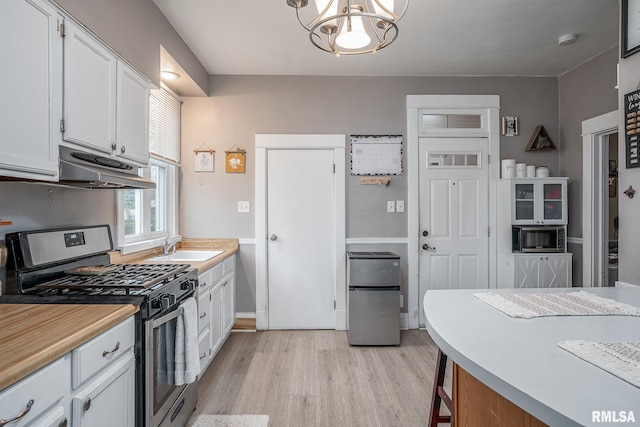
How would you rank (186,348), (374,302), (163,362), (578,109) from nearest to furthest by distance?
(163,362)
(186,348)
(374,302)
(578,109)

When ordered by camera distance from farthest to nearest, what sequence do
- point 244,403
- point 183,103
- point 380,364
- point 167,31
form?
point 183,103 < point 380,364 < point 167,31 < point 244,403

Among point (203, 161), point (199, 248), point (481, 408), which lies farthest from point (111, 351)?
point (203, 161)

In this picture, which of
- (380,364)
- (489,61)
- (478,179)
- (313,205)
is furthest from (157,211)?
(489,61)

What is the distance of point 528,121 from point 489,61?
84 centimetres

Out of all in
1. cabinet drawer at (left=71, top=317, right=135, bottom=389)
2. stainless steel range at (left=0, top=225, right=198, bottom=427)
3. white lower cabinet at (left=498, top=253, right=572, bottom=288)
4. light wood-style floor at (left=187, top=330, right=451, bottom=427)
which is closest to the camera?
cabinet drawer at (left=71, top=317, right=135, bottom=389)

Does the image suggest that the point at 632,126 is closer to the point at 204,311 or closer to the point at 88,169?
the point at 88,169

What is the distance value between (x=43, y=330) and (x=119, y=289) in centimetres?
44

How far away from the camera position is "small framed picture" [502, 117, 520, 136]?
3.55m

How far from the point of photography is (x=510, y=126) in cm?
356

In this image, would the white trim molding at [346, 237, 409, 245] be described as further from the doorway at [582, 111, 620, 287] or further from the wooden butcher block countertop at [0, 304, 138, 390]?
the wooden butcher block countertop at [0, 304, 138, 390]

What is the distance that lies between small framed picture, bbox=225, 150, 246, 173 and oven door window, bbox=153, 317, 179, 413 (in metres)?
Answer: 2.02

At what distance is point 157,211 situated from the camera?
322 centimetres

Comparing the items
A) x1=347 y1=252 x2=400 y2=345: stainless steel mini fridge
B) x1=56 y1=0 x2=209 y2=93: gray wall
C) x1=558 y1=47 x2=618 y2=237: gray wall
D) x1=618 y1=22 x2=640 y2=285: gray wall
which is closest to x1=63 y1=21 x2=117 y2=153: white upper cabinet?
x1=56 y1=0 x2=209 y2=93: gray wall

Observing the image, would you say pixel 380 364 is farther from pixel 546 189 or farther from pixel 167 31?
pixel 167 31
